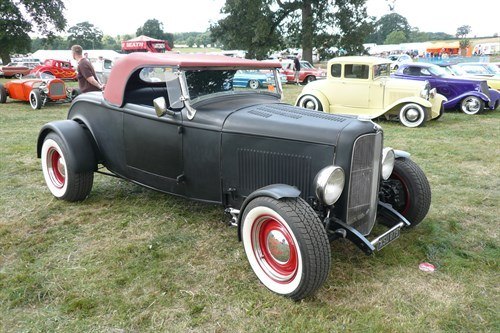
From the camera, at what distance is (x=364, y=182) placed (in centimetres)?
299

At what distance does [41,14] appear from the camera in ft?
101

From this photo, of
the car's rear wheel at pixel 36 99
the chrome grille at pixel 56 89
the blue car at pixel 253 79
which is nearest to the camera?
the blue car at pixel 253 79

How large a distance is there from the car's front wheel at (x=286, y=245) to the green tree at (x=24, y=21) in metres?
32.9

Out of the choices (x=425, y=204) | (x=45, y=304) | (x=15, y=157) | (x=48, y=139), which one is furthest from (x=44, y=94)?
(x=425, y=204)

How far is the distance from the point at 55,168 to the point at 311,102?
723 cm

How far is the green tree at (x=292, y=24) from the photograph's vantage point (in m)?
28.5

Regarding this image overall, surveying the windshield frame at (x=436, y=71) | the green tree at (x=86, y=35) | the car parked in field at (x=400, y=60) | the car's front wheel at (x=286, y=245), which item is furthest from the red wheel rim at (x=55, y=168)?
the green tree at (x=86, y=35)

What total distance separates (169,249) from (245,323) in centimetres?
117

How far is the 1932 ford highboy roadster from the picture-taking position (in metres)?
2.68

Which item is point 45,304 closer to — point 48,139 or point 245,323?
point 245,323

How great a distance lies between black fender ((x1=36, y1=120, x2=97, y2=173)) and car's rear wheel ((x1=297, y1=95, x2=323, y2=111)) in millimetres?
6951

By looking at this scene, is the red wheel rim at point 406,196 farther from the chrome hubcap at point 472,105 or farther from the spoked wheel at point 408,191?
the chrome hubcap at point 472,105

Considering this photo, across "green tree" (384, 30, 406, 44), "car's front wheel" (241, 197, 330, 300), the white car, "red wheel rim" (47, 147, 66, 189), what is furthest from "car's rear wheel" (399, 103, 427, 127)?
"green tree" (384, 30, 406, 44)

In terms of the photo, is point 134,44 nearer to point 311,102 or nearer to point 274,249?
point 311,102
